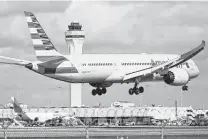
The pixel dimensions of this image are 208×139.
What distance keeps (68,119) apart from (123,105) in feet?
242

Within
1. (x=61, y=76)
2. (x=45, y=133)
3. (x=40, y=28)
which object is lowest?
(x=45, y=133)

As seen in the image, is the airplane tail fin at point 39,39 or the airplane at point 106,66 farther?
the airplane tail fin at point 39,39

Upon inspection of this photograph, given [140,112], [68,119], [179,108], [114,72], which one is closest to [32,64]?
[114,72]

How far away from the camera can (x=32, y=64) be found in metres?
89.1

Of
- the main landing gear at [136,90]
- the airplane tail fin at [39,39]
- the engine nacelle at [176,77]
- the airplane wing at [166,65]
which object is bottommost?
the main landing gear at [136,90]

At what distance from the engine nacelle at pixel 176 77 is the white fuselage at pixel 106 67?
2022mm

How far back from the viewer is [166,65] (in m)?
93.8

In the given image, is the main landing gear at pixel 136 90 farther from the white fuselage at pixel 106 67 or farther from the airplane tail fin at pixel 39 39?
the airplane tail fin at pixel 39 39

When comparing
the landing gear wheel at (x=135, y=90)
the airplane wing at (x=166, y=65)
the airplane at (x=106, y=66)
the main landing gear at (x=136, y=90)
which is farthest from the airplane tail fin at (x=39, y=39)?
the landing gear wheel at (x=135, y=90)

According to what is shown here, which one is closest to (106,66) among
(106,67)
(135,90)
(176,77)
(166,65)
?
(106,67)

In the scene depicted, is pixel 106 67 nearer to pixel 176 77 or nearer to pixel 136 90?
pixel 136 90

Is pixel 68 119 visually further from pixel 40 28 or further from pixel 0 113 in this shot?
pixel 0 113

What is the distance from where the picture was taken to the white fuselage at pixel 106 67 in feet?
301

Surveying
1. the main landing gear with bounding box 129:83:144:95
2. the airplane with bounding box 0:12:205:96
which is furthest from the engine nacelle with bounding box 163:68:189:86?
the main landing gear with bounding box 129:83:144:95
